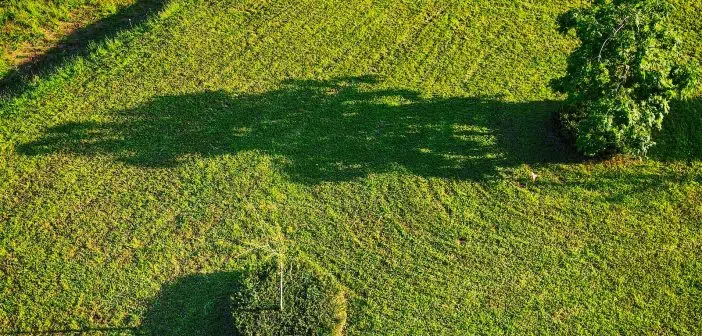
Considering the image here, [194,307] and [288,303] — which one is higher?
[288,303]

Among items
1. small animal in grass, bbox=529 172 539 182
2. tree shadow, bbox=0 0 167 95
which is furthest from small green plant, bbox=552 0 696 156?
tree shadow, bbox=0 0 167 95

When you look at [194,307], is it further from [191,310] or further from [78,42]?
[78,42]

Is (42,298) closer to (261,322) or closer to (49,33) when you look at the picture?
(261,322)

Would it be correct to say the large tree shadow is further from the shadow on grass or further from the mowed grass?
the shadow on grass

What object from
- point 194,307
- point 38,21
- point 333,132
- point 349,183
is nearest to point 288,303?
point 194,307

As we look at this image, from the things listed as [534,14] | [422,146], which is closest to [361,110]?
[422,146]
